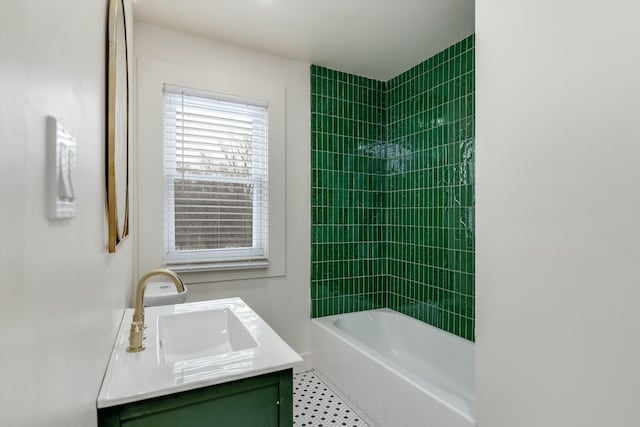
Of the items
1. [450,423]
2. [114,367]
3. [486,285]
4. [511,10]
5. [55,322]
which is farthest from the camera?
[450,423]

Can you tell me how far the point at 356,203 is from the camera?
10.2 ft

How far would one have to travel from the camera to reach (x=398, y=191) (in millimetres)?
3107

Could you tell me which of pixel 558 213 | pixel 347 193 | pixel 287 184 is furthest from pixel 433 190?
pixel 558 213

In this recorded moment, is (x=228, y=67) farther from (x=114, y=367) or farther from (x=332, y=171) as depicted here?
(x=114, y=367)

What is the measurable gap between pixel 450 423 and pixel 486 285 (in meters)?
0.71

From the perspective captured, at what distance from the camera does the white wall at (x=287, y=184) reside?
2525 millimetres

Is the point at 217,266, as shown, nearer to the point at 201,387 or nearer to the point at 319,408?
the point at 319,408

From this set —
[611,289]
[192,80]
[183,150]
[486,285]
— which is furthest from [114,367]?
[192,80]

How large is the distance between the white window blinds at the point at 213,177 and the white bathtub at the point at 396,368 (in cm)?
93

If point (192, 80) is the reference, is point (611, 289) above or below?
below

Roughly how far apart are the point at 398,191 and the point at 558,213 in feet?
6.31

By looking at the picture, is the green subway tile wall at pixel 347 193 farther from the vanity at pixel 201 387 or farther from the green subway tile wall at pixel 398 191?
the vanity at pixel 201 387

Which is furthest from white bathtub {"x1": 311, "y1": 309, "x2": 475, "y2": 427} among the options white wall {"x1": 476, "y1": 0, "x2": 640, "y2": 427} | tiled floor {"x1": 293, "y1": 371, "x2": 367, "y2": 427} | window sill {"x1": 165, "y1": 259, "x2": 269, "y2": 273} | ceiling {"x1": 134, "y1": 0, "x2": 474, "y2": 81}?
ceiling {"x1": 134, "y1": 0, "x2": 474, "y2": 81}

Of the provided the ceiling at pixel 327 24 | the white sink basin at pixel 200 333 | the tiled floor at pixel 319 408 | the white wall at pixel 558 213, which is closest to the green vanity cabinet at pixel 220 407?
the white sink basin at pixel 200 333
